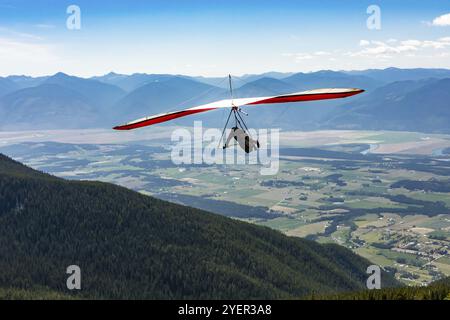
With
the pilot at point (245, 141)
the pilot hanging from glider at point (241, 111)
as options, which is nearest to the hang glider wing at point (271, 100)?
the pilot hanging from glider at point (241, 111)

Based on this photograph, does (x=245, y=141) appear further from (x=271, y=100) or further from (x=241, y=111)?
(x=241, y=111)

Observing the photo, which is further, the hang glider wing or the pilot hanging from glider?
the pilot hanging from glider

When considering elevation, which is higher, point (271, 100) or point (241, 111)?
point (271, 100)

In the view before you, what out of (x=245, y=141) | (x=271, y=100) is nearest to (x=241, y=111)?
(x=271, y=100)

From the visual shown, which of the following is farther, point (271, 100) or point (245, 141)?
point (245, 141)

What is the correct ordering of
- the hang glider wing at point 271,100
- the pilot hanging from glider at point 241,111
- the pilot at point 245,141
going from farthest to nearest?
the pilot at point 245,141
the pilot hanging from glider at point 241,111
the hang glider wing at point 271,100

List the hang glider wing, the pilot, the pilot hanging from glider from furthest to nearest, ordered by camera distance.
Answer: the pilot, the pilot hanging from glider, the hang glider wing

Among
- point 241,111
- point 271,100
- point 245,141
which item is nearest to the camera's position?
point 241,111

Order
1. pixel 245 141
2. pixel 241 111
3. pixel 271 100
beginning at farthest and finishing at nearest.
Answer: pixel 245 141 < pixel 271 100 < pixel 241 111

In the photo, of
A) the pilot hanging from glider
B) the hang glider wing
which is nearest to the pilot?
the pilot hanging from glider

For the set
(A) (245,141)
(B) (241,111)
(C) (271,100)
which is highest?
(C) (271,100)

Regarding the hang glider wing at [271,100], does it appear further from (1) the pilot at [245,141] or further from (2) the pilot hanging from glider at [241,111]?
(1) the pilot at [245,141]

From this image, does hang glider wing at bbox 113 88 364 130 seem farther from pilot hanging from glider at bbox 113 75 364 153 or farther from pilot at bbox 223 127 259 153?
pilot at bbox 223 127 259 153
